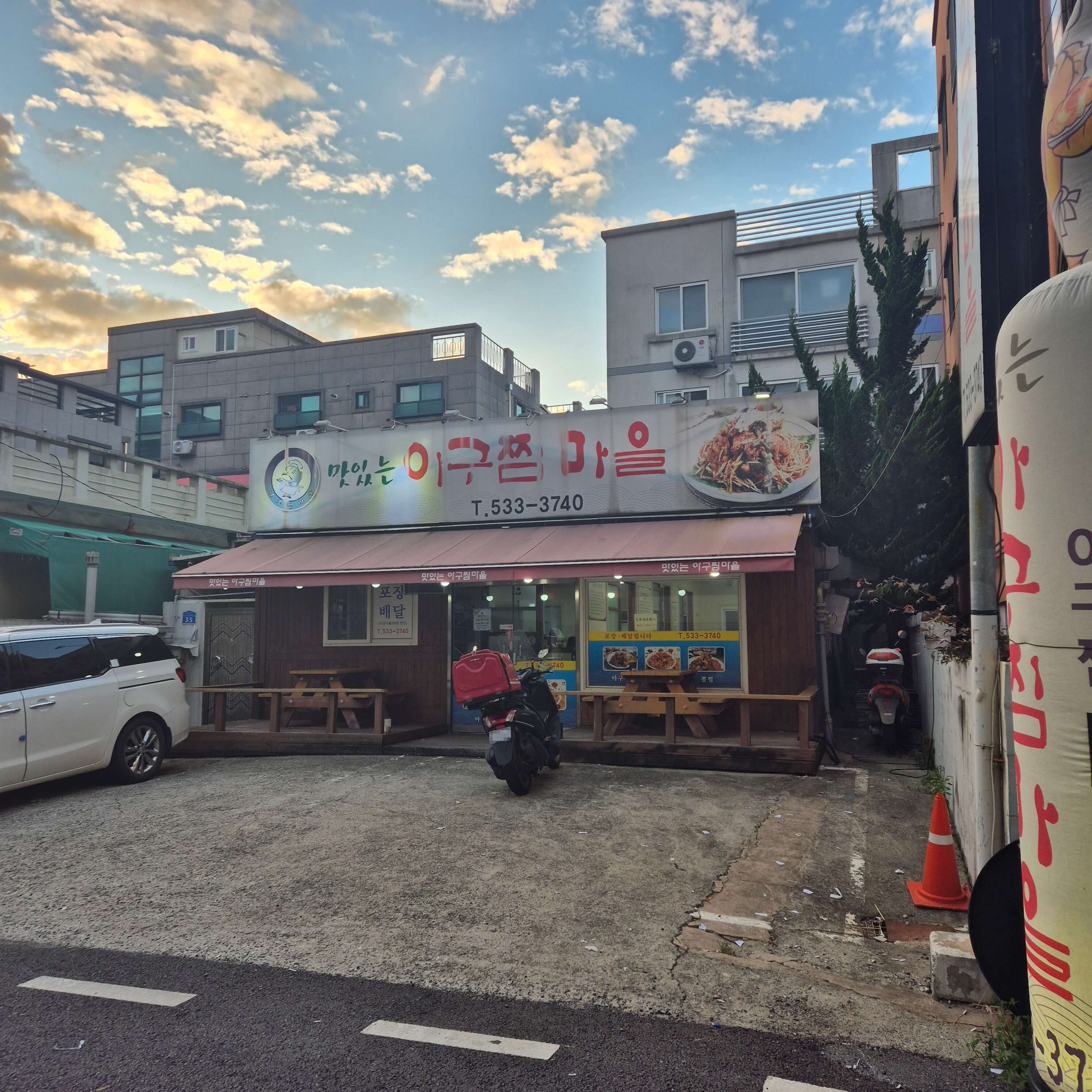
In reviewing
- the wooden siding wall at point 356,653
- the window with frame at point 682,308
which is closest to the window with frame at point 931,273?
the window with frame at point 682,308

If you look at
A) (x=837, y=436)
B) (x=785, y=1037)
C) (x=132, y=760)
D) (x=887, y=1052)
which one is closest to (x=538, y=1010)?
(x=785, y=1037)

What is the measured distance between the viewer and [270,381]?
36.5 metres

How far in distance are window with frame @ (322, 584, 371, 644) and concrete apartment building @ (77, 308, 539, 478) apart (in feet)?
67.8

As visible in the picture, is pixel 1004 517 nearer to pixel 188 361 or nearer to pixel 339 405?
pixel 339 405

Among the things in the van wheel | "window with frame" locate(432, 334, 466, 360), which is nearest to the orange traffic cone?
the van wheel

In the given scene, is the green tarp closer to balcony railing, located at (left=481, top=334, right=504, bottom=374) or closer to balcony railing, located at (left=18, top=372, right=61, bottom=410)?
balcony railing, located at (left=18, top=372, right=61, bottom=410)

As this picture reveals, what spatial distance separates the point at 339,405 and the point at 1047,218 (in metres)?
33.6

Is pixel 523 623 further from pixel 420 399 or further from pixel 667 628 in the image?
pixel 420 399

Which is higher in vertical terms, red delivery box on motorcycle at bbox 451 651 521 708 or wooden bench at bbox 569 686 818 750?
red delivery box on motorcycle at bbox 451 651 521 708

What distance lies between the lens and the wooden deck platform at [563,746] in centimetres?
958

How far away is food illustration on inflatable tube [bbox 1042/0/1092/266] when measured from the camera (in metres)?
3.43

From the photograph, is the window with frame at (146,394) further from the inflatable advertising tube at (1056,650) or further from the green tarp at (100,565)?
the inflatable advertising tube at (1056,650)

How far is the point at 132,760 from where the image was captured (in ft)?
30.6

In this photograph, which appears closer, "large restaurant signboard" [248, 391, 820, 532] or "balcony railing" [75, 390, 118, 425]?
"large restaurant signboard" [248, 391, 820, 532]
